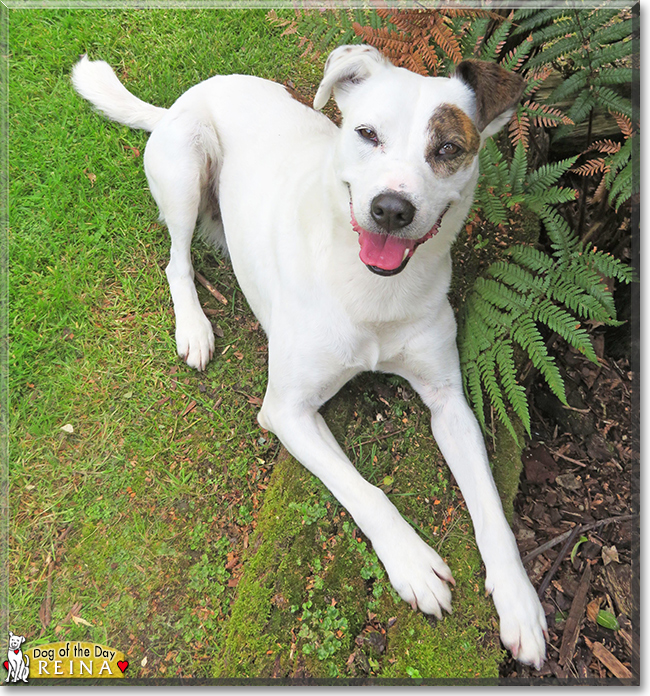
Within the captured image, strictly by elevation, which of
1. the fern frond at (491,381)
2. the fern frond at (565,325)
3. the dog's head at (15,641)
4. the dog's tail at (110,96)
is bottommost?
the dog's head at (15,641)

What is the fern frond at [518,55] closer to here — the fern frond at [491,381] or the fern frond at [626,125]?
the fern frond at [626,125]

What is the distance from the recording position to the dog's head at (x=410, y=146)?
236cm

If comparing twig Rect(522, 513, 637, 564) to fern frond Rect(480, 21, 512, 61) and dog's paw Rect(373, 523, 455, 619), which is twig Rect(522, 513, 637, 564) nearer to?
dog's paw Rect(373, 523, 455, 619)

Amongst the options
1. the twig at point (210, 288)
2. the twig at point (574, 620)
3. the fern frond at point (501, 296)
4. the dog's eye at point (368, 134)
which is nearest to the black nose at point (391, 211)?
the dog's eye at point (368, 134)

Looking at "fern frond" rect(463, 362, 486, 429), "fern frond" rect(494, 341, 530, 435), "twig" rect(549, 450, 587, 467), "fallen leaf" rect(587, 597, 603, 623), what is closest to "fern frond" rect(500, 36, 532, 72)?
"fern frond" rect(494, 341, 530, 435)

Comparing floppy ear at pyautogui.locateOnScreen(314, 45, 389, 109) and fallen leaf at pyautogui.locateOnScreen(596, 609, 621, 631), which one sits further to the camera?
fallen leaf at pyautogui.locateOnScreen(596, 609, 621, 631)

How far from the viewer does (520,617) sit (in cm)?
261

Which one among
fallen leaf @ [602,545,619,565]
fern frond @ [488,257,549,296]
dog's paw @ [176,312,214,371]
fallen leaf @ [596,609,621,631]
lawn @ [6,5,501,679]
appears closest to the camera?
lawn @ [6,5,501,679]

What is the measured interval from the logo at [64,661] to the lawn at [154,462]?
2.1 inches

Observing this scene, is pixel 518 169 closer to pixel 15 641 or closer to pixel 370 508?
pixel 370 508

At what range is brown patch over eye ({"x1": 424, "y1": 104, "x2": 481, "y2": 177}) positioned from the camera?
2.43 metres

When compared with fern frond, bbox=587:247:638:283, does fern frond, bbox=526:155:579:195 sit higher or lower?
higher

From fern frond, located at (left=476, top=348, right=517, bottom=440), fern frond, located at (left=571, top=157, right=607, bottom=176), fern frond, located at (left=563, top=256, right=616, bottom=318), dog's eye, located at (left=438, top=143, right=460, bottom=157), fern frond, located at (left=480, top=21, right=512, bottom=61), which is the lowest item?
fern frond, located at (left=476, top=348, right=517, bottom=440)

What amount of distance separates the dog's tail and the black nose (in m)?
2.67
